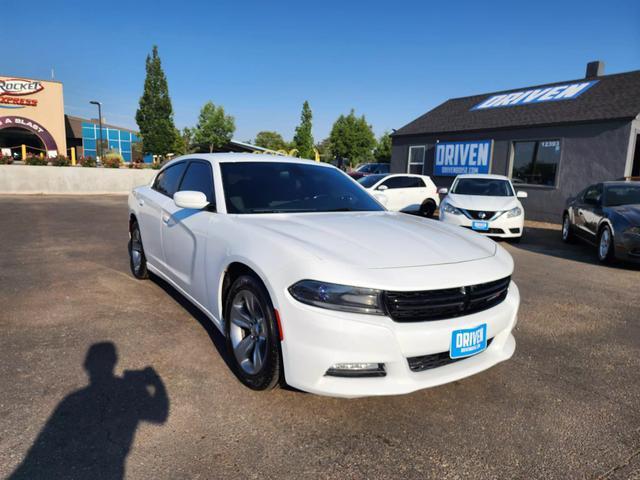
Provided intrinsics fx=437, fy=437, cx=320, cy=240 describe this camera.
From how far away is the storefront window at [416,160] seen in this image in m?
19.5

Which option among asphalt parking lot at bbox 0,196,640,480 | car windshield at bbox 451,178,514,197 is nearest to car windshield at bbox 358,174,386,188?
car windshield at bbox 451,178,514,197

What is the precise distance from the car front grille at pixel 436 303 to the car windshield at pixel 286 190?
4.63 ft

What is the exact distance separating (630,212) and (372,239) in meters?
6.51

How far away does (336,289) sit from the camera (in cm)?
230

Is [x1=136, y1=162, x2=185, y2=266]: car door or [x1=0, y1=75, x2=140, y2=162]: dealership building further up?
[x1=0, y1=75, x2=140, y2=162]: dealership building

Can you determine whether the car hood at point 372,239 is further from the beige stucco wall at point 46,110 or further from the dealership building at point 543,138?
the beige stucco wall at point 46,110

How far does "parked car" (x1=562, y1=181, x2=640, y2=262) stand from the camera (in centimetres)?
Answer: 690

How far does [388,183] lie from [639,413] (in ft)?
34.3

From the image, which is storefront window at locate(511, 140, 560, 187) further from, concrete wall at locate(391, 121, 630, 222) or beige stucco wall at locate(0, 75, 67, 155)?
beige stucco wall at locate(0, 75, 67, 155)

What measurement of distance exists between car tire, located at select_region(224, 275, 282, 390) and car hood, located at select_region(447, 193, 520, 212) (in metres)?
7.17

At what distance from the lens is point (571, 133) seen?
555 inches

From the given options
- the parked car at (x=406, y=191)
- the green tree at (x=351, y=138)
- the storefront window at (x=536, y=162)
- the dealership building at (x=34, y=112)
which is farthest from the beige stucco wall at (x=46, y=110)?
the storefront window at (x=536, y=162)

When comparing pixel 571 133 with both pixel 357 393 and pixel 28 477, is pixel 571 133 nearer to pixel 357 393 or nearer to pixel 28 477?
pixel 357 393

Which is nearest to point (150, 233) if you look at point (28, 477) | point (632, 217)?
point (28, 477)
